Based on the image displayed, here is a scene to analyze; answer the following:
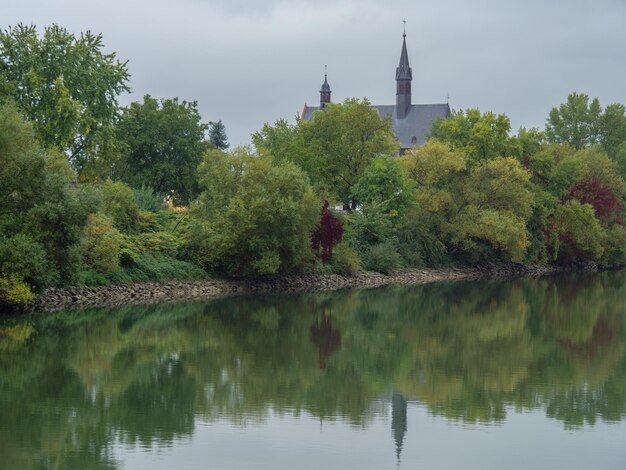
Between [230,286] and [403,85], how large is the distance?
3085 inches

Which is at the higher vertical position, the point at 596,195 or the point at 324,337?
the point at 596,195

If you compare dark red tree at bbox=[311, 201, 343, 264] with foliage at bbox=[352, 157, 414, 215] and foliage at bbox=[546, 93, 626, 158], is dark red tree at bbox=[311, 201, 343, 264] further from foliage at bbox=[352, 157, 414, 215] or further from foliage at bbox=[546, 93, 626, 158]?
foliage at bbox=[546, 93, 626, 158]

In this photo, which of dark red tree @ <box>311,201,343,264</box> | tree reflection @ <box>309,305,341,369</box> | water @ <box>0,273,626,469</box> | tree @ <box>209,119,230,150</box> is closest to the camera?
water @ <box>0,273,626,469</box>

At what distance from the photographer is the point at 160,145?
61.8m

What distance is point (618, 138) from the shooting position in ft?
316

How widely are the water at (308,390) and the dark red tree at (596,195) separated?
38.1 metres

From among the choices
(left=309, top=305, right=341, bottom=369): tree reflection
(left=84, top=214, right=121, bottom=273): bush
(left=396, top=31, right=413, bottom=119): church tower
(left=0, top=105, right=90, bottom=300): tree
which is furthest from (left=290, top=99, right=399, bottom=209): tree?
(left=396, top=31, right=413, bottom=119): church tower

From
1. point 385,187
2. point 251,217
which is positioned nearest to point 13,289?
point 251,217

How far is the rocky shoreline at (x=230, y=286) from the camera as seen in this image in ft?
A: 121

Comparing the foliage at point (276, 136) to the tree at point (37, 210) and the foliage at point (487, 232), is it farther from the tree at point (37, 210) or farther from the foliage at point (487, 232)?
the tree at point (37, 210)

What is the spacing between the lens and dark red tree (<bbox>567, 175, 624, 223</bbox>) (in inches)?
2913

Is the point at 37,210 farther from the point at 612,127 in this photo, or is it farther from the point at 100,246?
the point at 612,127

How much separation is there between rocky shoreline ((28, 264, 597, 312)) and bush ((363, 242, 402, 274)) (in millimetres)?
575

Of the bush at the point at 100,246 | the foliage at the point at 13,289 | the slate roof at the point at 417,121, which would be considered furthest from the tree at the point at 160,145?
the slate roof at the point at 417,121
